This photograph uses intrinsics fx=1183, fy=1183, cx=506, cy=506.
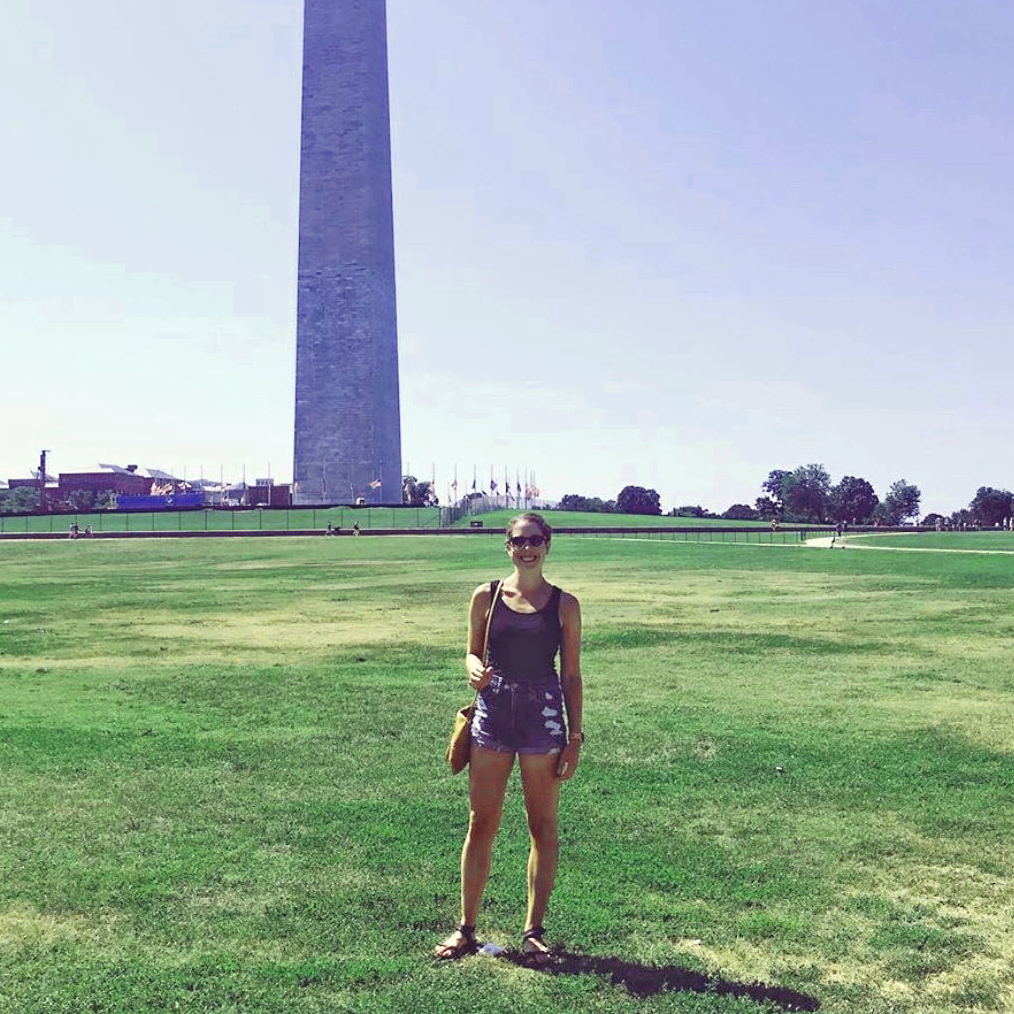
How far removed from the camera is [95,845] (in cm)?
753

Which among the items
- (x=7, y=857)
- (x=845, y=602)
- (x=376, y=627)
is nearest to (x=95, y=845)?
(x=7, y=857)

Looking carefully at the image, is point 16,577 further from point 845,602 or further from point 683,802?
point 683,802

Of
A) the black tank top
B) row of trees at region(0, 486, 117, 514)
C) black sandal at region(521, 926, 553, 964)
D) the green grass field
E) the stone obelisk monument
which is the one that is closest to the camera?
the green grass field

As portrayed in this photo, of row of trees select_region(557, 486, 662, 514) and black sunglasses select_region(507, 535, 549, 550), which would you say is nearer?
black sunglasses select_region(507, 535, 549, 550)

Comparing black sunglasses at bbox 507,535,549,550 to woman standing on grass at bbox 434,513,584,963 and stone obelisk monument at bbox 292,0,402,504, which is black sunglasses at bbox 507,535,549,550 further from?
stone obelisk monument at bbox 292,0,402,504

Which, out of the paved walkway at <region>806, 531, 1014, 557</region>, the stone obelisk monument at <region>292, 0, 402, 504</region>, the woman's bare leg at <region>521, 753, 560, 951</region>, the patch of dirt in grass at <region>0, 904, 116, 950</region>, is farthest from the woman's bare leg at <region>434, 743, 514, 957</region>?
the stone obelisk monument at <region>292, 0, 402, 504</region>

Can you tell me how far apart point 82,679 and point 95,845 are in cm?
676

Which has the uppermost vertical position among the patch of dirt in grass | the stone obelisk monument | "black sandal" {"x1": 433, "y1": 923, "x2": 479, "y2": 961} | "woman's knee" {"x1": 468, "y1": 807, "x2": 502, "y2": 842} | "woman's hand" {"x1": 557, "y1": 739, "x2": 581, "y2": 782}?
the stone obelisk monument

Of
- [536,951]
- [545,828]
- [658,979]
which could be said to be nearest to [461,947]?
[536,951]

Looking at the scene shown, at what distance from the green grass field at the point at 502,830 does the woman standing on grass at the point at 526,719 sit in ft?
1.22

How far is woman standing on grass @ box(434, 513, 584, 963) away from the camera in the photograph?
5.82 m

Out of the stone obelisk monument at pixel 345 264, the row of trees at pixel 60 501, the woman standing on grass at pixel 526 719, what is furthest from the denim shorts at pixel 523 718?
the row of trees at pixel 60 501

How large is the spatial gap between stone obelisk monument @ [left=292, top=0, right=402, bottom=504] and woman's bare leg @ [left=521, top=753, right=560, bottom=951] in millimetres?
86447

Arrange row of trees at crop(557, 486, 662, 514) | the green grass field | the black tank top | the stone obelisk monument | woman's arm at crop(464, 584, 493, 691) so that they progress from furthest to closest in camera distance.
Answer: row of trees at crop(557, 486, 662, 514) < the stone obelisk monument < woman's arm at crop(464, 584, 493, 691) < the black tank top < the green grass field
